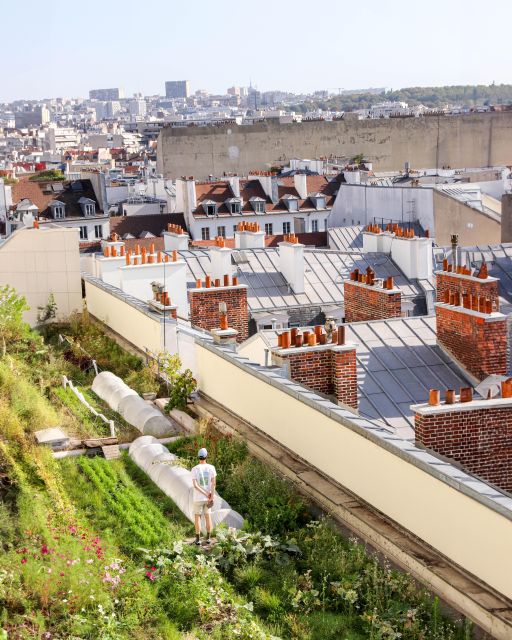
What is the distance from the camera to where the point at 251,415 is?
46.8ft

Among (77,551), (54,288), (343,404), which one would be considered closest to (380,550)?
(77,551)

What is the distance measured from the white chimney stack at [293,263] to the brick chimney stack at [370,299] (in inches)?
218

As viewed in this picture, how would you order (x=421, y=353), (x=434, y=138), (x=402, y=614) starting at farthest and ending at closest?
1. (x=434, y=138)
2. (x=421, y=353)
3. (x=402, y=614)

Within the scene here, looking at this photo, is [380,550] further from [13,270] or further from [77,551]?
[13,270]

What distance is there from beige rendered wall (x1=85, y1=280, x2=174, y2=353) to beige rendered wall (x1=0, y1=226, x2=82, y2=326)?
0.48 metres

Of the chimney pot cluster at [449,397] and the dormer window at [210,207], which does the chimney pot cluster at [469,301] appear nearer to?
the chimney pot cluster at [449,397]

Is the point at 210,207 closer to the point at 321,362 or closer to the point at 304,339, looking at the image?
the point at 304,339

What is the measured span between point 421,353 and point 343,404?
2494mm

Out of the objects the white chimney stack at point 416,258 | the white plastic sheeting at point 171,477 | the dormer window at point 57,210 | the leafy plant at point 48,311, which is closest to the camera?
the white plastic sheeting at point 171,477

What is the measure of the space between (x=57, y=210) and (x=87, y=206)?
187 cm

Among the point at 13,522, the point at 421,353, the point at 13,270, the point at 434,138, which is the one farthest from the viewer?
the point at 434,138

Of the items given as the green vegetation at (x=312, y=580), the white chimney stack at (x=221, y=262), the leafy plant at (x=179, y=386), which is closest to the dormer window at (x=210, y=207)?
the white chimney stack at (x=221, y=262)

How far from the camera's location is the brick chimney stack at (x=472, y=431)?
1171cm

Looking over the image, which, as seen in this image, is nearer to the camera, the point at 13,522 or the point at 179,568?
the point at 179,568
